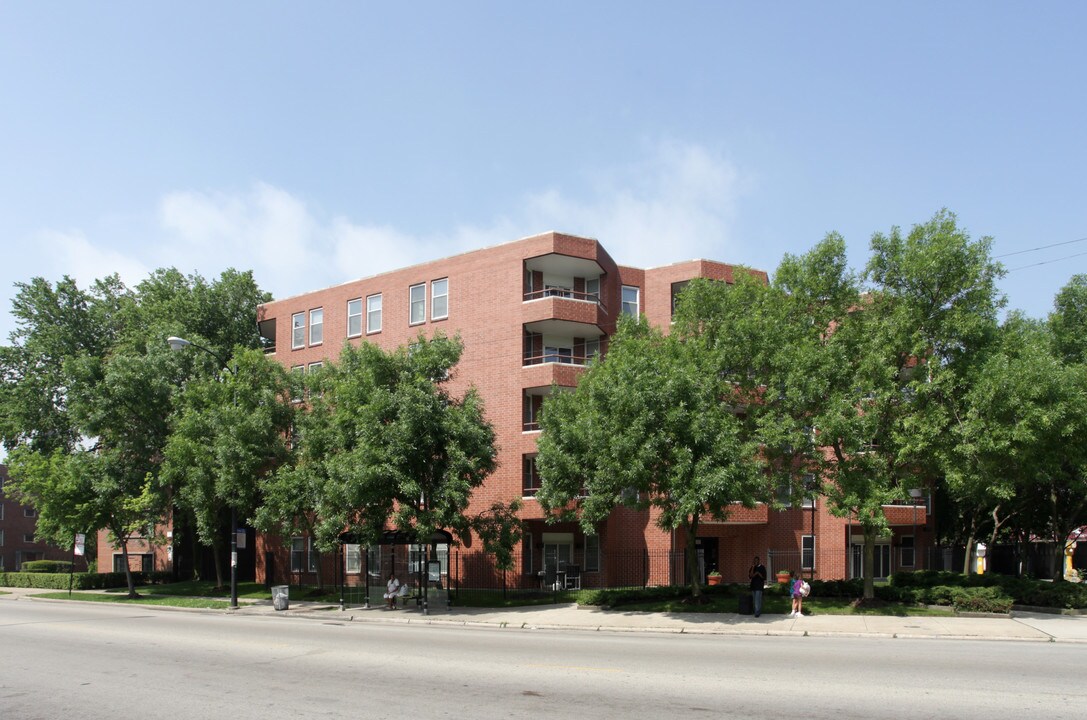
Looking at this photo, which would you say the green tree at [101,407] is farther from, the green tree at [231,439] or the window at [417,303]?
the window at [417,303]

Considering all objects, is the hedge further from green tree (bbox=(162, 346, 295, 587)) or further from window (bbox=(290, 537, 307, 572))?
green tree (bbox=(162, 346, 295, 587))

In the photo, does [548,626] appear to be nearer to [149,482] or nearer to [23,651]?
[23,651]

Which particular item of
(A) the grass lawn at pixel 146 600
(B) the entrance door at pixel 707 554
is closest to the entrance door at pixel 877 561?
(B) the entrance door at pixel 707 554

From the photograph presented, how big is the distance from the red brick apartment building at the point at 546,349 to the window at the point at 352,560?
0.19m

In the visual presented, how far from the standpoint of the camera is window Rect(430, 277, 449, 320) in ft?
138

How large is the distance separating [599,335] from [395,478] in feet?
49.2

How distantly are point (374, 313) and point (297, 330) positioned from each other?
618cm

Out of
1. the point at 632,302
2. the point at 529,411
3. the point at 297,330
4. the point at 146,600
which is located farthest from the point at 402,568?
the point at 632,302

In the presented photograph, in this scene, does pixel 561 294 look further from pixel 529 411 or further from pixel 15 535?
pixel 15 535

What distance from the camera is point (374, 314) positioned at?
44.9m

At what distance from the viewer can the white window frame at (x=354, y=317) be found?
149ft

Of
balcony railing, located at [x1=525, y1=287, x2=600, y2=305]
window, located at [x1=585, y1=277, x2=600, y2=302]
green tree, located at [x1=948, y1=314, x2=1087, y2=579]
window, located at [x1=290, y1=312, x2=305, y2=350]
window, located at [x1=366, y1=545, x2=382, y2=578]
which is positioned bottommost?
window, located at [x1=366, y1=545, x2=382, y2=578]

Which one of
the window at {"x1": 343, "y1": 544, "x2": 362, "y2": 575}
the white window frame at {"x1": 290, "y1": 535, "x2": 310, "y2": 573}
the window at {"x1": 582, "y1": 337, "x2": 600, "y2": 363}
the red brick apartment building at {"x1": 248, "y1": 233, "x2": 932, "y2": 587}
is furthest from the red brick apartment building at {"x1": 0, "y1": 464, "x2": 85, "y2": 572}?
the window at {"x1": 582, "y1": 337, "x2": 600, "y2": 363}

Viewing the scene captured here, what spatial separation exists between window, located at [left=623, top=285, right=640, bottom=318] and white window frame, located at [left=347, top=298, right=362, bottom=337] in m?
14.1
